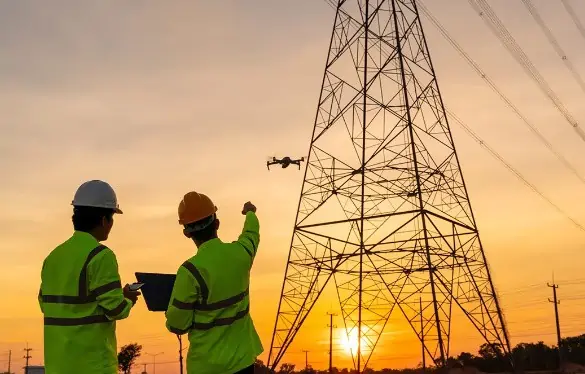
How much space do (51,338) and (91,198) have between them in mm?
995

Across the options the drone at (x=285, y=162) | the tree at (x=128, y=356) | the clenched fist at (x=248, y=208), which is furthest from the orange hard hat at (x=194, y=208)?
the tree at (x=128, y=356)

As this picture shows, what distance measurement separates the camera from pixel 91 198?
518 cm

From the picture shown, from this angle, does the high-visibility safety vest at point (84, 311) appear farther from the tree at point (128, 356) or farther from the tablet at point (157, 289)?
the tree at point (128, 356)

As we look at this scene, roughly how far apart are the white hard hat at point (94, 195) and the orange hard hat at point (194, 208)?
53cm

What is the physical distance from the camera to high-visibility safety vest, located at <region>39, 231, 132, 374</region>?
4902mm

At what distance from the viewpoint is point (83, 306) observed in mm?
4973

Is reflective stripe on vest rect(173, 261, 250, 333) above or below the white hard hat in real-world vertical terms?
below

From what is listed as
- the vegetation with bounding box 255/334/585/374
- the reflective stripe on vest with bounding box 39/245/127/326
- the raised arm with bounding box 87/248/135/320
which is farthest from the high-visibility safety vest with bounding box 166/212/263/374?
the vegetation with bounding box 255/334/585/374

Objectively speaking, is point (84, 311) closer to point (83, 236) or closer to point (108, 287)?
point (108, 287)

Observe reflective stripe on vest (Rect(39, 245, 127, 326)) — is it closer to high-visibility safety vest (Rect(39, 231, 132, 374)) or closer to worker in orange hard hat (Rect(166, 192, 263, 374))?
high-visibility safety vest (Rect(39, 231, 132, 374))

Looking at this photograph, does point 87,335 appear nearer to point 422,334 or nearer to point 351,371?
point 422,334

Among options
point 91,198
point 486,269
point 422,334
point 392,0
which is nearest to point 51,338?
point 91,198

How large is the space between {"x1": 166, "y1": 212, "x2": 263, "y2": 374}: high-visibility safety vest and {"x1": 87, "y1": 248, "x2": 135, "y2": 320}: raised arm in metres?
0.31

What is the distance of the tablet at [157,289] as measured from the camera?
5.22 m
